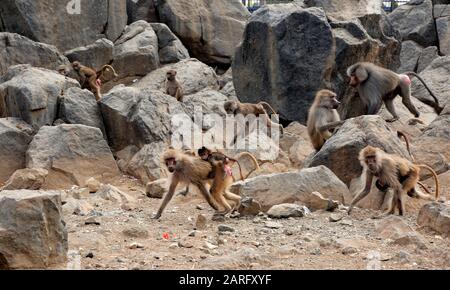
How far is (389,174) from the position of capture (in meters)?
8.70

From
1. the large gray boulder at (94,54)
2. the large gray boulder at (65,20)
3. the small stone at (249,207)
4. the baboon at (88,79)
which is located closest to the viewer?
the small stone at (249,207)

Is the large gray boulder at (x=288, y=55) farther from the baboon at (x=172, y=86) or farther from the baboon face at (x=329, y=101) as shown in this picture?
the baboon face at (x=329, y=101)

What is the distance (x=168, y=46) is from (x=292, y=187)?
11.6 meters

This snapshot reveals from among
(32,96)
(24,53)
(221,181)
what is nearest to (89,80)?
(24,53)

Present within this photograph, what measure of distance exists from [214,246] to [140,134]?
18.9 ft

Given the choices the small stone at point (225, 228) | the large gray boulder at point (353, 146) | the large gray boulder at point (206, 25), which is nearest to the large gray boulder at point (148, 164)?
the large gray boulder at point (353, 146)

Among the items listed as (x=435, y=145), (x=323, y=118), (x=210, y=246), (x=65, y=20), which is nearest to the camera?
(x=210, y=246)

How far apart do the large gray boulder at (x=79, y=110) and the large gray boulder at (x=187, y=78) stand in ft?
13.3

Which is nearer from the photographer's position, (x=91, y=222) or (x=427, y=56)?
(x=91, y=222)

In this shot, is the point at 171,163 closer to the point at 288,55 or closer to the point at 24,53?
the point at 288,55

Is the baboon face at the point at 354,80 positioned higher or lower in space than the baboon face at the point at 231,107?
higher

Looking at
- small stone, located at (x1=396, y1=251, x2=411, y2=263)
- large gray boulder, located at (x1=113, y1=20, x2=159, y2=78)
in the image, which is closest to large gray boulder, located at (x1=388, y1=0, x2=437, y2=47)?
large gray boulder, located at (x1=113, y1=20, x2=159, y2=78)

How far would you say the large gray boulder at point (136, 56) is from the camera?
18969 mm
